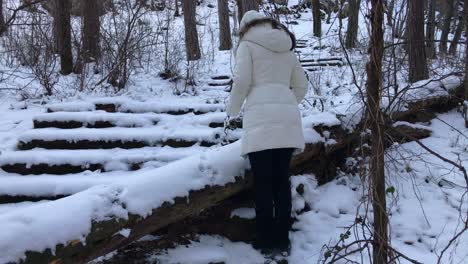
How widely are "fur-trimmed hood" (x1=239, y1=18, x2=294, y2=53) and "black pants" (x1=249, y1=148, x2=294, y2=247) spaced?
0.80 metres

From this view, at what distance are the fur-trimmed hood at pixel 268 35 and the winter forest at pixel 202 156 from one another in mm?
242

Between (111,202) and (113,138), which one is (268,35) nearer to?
(111,202)

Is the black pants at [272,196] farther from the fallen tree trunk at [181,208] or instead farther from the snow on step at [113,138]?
the snow on step at [113,138]

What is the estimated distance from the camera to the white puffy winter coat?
2963mm

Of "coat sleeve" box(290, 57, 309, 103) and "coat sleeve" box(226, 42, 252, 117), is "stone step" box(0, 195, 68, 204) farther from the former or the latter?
"coat sleeve" box(290, 57, 309, 103)

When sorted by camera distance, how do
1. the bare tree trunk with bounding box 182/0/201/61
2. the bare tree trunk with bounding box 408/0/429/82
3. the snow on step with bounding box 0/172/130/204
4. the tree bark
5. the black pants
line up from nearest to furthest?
the black pants < the snow on step with bounding box 0/172/130/204 < the bare tree trunk with bounding box 408/0/429/82 < the tree bark < the bare tree trunk with bounding box 182/0/201/61

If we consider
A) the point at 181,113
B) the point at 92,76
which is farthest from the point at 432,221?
the point at 92,76

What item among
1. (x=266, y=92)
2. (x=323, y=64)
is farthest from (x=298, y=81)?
(x=323, y=64)

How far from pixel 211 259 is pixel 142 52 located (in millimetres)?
5921

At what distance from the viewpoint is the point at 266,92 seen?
3037 millimetres

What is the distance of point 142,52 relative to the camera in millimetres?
8102

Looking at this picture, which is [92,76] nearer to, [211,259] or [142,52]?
[142,52]

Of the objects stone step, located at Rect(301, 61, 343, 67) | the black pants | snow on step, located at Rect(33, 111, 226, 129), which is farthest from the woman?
stone step, located at Rect(301, 61, 343, 67)

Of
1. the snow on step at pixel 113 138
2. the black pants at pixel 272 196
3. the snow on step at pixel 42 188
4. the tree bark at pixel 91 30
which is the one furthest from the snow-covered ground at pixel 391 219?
the tree bark at pixel 91 30
